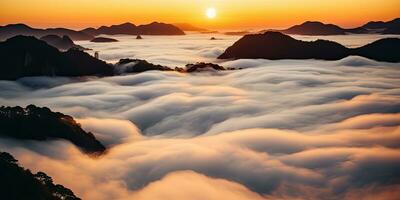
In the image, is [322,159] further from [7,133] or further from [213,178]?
[7,133]

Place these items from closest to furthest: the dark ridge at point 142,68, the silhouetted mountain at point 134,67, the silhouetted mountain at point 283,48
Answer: the silhouetted mountain at point 134,67 < the dark ridge at point 142,68 < the silhouetted mountain at point 283,48

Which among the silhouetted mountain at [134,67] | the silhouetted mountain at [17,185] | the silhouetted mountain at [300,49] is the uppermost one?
the silhouetted mountain at [300,49]

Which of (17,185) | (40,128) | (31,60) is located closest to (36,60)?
(31,60)

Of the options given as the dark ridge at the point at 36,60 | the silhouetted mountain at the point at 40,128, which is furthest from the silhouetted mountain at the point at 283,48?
the silhouetted mountain at the point at 40,128

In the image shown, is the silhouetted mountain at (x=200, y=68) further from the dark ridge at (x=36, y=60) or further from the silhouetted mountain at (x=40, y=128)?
the silhouetted mountain at (x=40, y=128)

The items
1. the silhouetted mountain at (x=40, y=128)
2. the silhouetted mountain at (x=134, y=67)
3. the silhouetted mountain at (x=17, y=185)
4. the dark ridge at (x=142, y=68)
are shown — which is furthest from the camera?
the dark ridge at (x=142, y=68)

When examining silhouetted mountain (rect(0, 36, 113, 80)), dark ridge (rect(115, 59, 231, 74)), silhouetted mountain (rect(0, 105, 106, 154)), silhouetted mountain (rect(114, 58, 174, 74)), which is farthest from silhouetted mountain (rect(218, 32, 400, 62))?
silhouetted mountain (rect(0, 105, 106, 154))

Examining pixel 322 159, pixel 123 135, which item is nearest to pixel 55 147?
pixel 123 135
